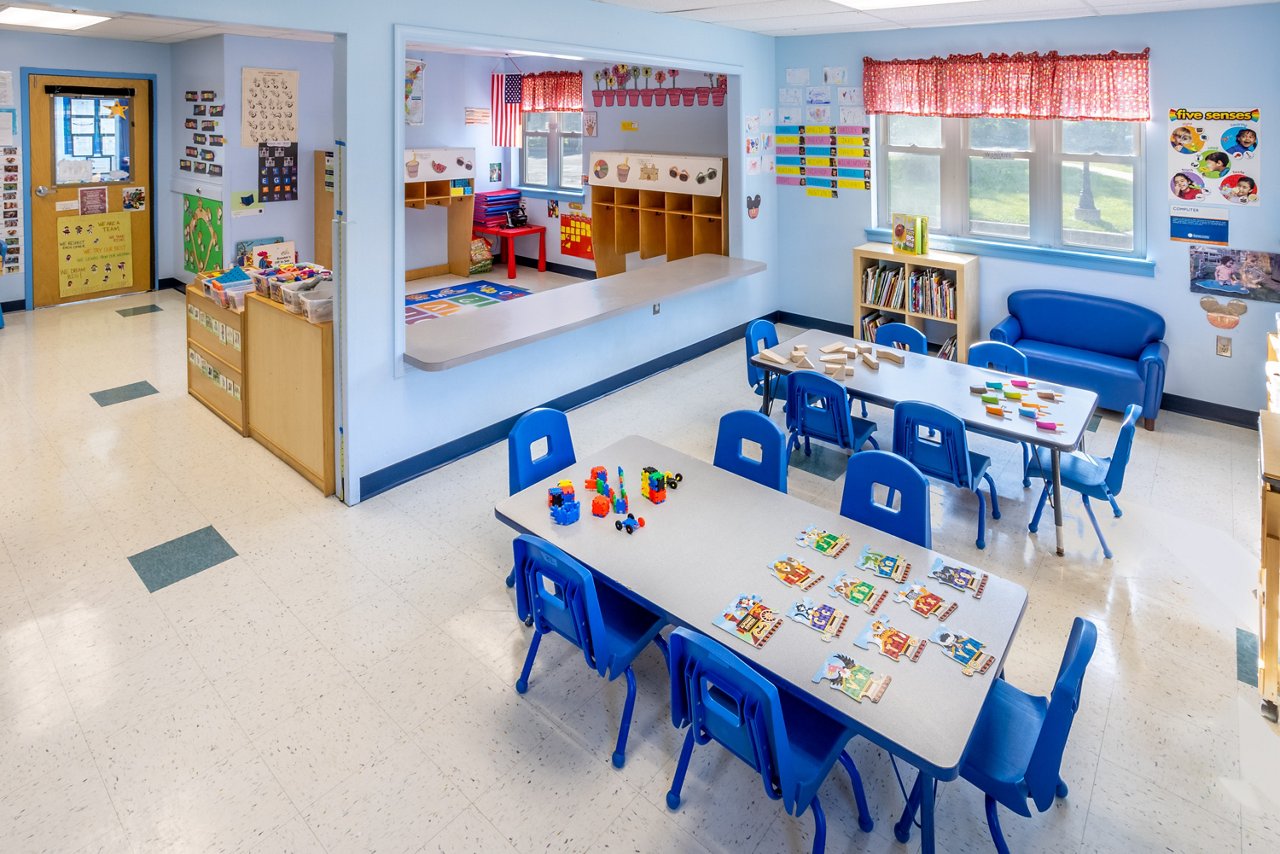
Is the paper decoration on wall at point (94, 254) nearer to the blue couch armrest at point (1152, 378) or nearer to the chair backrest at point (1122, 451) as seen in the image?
the chair backrest at point (1122, 451)

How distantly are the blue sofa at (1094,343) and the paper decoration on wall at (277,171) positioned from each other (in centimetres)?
667

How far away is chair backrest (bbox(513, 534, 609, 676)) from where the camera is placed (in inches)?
95.0

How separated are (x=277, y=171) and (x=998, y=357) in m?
6.76

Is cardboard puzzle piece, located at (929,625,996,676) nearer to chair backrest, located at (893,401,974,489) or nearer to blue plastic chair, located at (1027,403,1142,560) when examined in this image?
chair backrest, located at (893,401,974,489)

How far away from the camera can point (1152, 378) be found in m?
5.11

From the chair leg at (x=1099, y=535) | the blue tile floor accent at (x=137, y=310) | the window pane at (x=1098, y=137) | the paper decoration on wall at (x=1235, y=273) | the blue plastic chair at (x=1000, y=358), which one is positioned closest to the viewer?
the chair leg at (x=1099, y=535)

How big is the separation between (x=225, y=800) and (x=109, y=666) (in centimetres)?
99

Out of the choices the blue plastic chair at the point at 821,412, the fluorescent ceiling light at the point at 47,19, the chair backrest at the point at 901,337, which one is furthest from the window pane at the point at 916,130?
the fluorescent ceiling light at the point at 47,19

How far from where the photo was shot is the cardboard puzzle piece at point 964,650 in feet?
6.95

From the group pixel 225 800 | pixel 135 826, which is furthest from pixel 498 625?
pixel 135 826

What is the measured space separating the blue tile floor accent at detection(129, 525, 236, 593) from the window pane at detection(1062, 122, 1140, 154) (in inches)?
246

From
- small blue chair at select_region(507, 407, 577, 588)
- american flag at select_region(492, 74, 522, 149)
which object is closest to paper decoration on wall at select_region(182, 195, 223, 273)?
american flag at select_region(492, 74, 522, 149)

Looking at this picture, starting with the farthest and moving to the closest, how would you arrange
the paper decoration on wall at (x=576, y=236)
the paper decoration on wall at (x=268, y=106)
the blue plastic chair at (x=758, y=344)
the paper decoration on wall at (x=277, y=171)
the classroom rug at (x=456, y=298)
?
1. the paper decoration on wall at (x=576, y=236)
2. the classroom rug at (x=456, y=298)
3. the paper decoration on wall at (x=277, y=171)
4. the paper decoration on wall at (x=268, y=106)
5. the blue plastic chair at (x=758, y=344)

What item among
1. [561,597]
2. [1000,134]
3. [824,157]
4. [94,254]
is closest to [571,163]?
[824,157]
